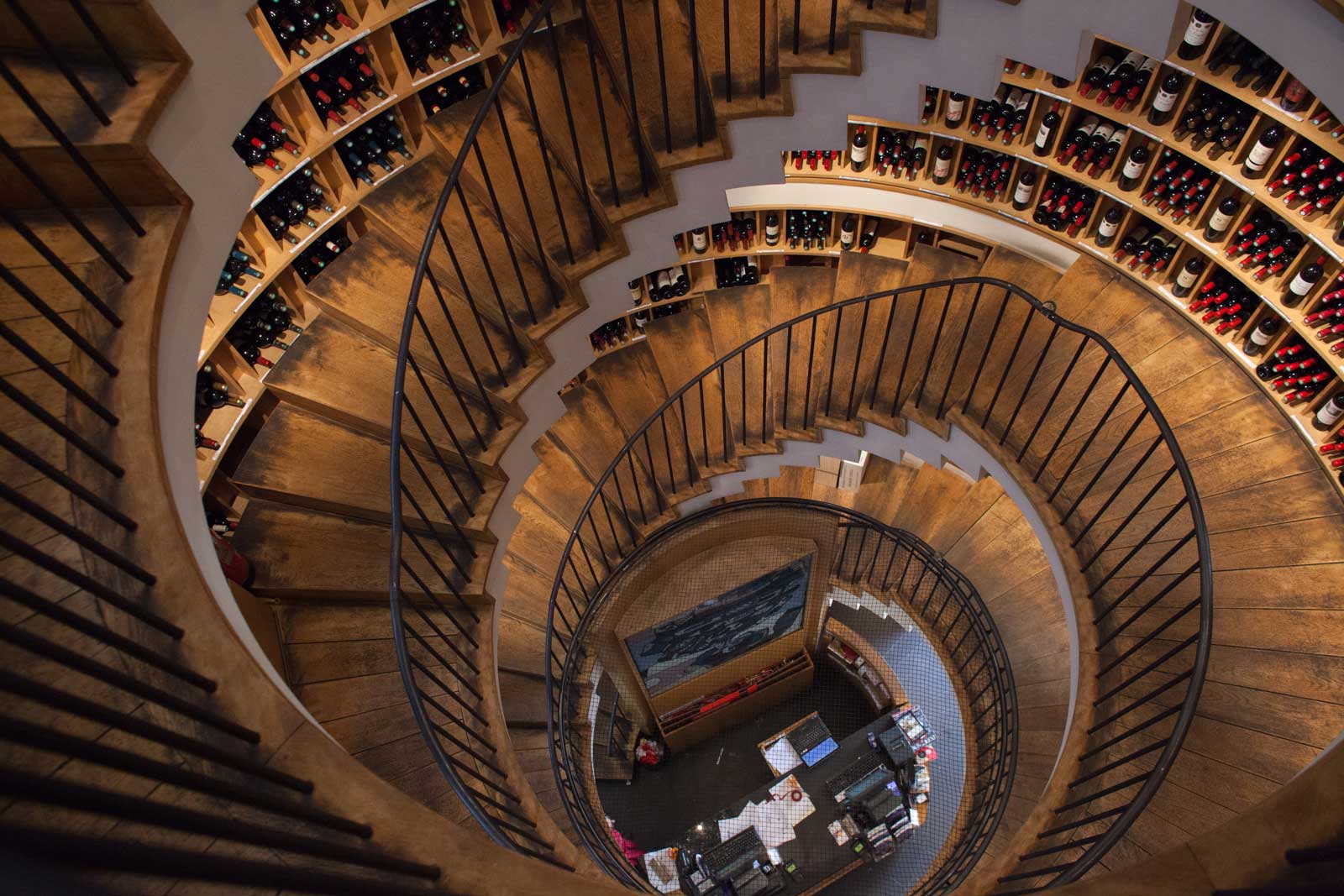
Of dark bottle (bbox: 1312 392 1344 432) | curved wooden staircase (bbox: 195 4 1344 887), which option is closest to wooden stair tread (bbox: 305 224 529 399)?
curved wooden staircase (bbox: 195 4 1344 887)

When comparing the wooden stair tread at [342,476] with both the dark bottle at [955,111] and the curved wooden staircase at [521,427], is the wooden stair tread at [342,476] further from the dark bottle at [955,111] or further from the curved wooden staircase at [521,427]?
the dark bottle at [955,111]

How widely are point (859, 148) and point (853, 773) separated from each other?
520cm

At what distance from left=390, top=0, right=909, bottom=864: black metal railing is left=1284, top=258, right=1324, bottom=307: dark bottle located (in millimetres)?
2733

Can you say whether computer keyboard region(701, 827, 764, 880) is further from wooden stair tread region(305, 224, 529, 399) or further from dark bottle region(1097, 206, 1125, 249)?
dark bottle region(1097, 206, 1125, 249)

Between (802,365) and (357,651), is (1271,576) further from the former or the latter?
(357,651)

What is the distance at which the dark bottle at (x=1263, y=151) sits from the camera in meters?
3.85

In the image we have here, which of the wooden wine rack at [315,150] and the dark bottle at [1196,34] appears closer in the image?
the dark bottle at [1196,34]

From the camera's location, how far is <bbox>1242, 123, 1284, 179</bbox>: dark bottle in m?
3.85

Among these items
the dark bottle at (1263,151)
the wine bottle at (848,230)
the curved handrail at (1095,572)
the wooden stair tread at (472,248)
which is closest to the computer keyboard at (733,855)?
the curved handrail at (1095,572)

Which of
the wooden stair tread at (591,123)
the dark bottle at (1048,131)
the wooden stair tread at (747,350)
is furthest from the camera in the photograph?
the wooden stair tread at (747,350)

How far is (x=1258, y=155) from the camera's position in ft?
12.8

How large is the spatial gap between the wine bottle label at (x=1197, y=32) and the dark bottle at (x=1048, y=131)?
100 cm

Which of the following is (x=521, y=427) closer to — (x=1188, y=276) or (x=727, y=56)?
(x=727, y=56)

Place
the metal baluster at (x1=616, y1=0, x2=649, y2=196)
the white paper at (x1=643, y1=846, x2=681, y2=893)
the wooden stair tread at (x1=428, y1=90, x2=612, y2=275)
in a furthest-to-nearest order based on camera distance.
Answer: the white paper at (x1=643, y1=846, x2=681, y2=893) < the wooden stair tread at (x1=428, y1=90, x2=612, y2=275) < the metal baluster at (x1=616, y1=0, x2=649, y2=196)
